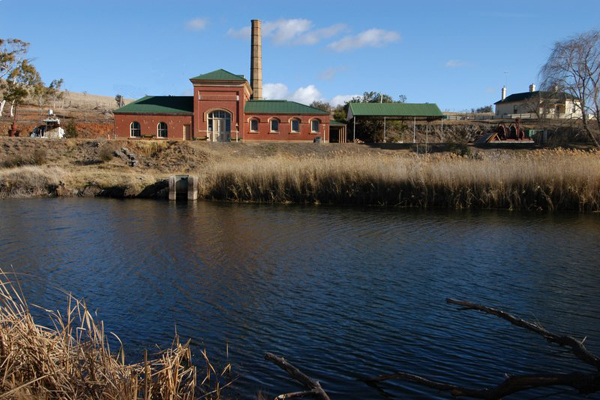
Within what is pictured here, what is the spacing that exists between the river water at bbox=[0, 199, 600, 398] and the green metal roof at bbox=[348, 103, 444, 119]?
35.2 metres

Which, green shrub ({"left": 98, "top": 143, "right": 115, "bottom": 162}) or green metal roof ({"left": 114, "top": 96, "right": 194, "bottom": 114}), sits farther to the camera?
green metal roof ({"left": 114, "top": 96, "right": 194, "bottom": 114})

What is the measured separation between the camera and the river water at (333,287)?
23.3 feet

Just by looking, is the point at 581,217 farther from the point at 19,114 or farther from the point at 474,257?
the point at 19,114

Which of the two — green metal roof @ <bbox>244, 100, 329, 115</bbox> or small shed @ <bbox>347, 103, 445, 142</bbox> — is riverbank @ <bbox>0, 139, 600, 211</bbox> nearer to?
green metal roof @ <bbox>244, 100, 329, 115</bbox>

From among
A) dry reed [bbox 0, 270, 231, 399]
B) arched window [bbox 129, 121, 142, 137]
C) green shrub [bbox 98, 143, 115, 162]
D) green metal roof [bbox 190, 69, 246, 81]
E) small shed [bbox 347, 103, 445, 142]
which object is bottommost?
dry reed [bbox 0, 270, 231, 399]

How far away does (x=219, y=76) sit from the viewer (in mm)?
51594

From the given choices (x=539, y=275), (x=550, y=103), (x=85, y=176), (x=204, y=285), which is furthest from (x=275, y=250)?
(x=550, y=103)

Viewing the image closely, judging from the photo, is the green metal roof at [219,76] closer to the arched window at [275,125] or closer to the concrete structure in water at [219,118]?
the concrete structure in water at [219,118]

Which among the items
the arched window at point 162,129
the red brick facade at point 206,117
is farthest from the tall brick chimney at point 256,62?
the arched window at point 162,129

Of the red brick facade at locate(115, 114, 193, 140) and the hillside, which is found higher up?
the hillside

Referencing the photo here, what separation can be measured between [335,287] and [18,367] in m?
6.24

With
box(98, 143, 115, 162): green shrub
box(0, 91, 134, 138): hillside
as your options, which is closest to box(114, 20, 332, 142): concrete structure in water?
box(98, 143, 115, 162): green shrub

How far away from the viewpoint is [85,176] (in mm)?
32781

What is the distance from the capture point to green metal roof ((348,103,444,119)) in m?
53.8
